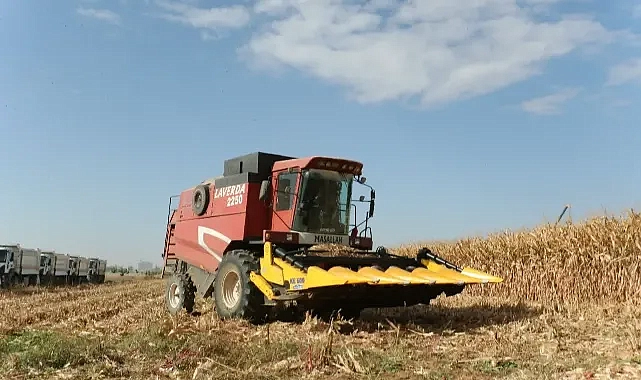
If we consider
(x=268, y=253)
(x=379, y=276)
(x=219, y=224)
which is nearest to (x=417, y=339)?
(x=379, y=276)

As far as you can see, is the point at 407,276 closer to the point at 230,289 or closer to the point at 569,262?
the point at 230,289

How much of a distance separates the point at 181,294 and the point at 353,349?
5.66 meters

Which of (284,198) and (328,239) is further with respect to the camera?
(284,198)

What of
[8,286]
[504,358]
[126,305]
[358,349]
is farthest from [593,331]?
[8,286]

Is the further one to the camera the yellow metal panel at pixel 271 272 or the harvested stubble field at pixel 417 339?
the yellow metal panel at pixel 271 272

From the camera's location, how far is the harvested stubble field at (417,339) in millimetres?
5367

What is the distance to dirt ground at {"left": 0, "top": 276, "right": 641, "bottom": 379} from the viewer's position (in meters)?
5.29

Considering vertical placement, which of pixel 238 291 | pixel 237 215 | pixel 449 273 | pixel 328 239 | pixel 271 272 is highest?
pixel 237 215

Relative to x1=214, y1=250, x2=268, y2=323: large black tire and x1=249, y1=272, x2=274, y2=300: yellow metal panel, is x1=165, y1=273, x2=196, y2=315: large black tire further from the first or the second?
x1=249, y1=272, x2=274, y2=300: yellow metal panel

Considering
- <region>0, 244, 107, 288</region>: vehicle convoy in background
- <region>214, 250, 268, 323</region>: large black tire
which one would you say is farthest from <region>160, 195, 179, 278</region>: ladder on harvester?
<region>0, 244, 107, 288</region>: vehicle convoy in background

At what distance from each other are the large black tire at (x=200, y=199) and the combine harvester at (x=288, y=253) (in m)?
0.02

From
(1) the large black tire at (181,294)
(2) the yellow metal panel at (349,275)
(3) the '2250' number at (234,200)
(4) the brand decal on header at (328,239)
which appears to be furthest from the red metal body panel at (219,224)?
(2) the yellow metal panel at (349,275)

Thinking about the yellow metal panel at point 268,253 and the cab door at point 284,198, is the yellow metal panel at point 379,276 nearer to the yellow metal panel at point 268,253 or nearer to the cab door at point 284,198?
the yellow metal panel at point 268,253

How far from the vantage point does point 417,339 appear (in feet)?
23.5
